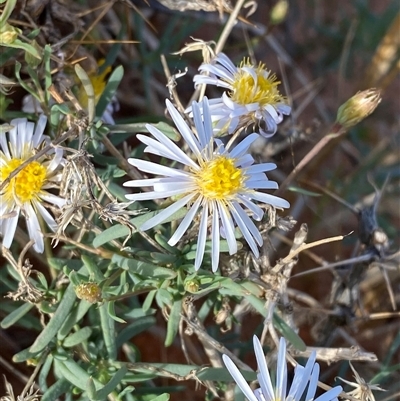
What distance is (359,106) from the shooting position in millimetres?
1010

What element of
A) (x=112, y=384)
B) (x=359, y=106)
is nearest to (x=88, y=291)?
(x=112, y=384)

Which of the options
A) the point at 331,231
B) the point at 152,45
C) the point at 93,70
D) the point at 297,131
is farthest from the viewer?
the point at 331,231

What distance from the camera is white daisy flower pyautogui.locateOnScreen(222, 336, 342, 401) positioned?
35.3 inches

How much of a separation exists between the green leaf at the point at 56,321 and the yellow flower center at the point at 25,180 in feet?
0.58

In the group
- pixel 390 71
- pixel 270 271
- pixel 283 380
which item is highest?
pixel 390 71

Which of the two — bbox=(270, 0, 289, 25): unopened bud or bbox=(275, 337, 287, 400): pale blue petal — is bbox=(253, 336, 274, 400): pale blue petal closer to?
bbox=(275, 337, 287, 400): pale blue petal

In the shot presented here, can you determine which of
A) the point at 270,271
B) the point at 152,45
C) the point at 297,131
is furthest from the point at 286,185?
the point at 152,45

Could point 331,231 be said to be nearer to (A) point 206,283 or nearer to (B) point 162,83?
(B) point 162,83

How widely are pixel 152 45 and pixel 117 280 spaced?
0.83 meters

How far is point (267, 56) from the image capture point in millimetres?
2055

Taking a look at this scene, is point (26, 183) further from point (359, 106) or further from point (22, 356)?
point (359, 106)

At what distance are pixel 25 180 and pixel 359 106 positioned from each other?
606 millimetres

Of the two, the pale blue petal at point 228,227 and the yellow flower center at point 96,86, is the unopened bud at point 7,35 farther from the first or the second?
the pale blue petal at point 228,227

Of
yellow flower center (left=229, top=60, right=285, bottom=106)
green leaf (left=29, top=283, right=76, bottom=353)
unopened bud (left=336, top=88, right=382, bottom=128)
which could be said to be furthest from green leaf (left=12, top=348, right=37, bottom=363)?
unopened bud (left=336, top=88, right=382, bottom=128)
